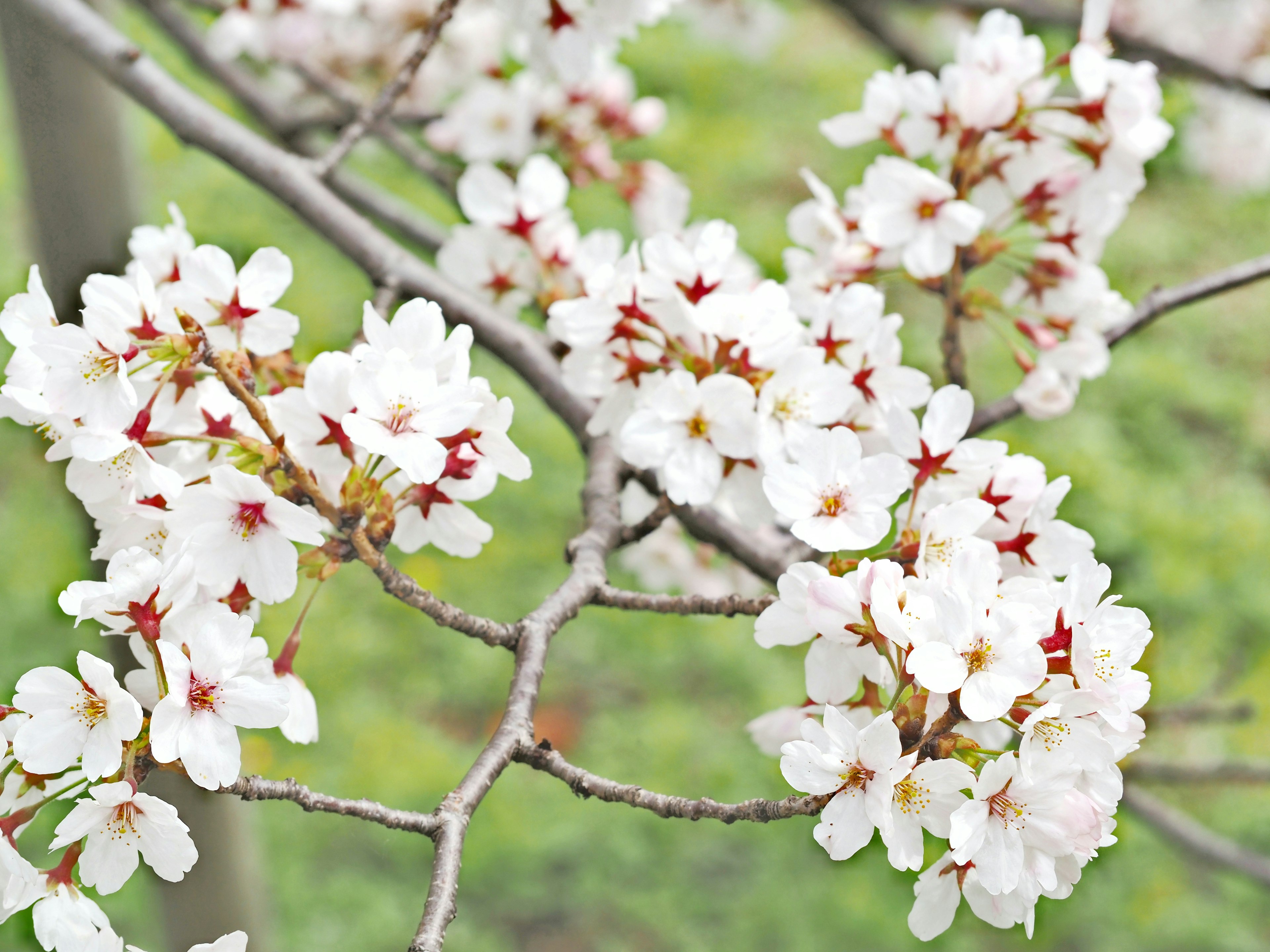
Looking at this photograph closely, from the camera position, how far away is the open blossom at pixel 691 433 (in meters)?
1.06

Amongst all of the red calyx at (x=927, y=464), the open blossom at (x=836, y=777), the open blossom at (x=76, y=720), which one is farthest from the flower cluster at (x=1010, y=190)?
the open blossom at (x=76, y=720)

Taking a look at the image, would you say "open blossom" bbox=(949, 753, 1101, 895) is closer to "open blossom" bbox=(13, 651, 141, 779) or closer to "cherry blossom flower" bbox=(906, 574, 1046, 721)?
"cherry blossom flower" bbox=(906, 574, 1046, 721)

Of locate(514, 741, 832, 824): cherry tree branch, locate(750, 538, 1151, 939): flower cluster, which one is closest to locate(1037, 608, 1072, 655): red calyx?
locate(750, 538, 1151, 939): flower cluster

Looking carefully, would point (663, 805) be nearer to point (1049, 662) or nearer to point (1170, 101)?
point (1049, 662)

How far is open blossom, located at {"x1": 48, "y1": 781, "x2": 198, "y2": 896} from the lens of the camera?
0.78m

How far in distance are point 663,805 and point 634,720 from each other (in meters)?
2.38

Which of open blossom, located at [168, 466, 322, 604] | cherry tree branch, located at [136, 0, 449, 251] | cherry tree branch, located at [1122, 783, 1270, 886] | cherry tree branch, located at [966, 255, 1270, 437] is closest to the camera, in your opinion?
open blossom, located at [168, 466, 322, 604]

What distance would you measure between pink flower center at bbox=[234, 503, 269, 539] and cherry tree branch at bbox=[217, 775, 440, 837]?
0.62 feet

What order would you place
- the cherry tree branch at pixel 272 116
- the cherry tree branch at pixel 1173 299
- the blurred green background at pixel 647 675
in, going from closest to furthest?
1. the cherry tree branch at pixel 1173 299
2. the cherry tree branch at pixel 272 116
3. the blurred green background at pixel 647 675

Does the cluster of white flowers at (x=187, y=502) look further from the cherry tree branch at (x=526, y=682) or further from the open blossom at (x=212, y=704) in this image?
the cherry tree branch at (x=526, y=682)

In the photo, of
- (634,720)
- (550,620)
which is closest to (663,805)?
(550,620)

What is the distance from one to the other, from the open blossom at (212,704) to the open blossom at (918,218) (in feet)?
2.79

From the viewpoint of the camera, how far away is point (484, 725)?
10.6ft

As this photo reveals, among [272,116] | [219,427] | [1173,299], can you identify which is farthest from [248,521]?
[272,116]
